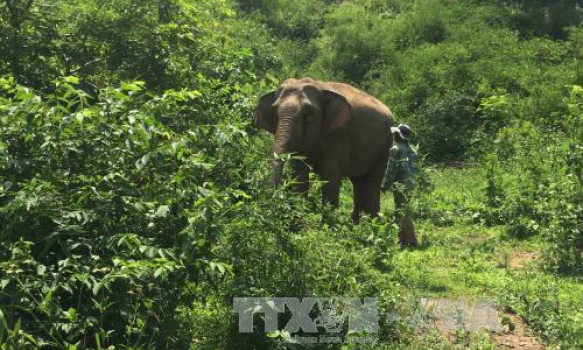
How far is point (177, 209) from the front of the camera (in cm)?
581

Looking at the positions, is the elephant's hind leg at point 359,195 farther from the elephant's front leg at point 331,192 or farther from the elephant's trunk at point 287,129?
the elephant's trunk at point 287,129

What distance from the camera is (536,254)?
9.78 meters

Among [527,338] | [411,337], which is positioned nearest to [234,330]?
[411,337]

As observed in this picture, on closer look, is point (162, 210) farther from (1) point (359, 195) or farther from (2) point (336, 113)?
(1) point (359, 195)

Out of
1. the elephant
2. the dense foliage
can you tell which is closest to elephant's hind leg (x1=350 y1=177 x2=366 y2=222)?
the elephant

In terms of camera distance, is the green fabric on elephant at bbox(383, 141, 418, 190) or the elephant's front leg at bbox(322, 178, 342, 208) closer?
A: the green fabric on elephant at bbox(383, 141, 418, 190)

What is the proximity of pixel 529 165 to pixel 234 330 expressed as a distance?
25.1 ft

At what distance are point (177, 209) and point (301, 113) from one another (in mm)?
4249

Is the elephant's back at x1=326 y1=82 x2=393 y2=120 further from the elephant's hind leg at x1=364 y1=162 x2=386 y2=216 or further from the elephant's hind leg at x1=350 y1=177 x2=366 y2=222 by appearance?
the elephant's hind leg at x1=350 y1=177 x2=366 y2=222

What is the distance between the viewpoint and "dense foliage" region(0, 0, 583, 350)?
17.7ft

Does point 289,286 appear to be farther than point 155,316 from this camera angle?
Answer: Yes

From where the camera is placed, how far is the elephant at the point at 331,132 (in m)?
9.88

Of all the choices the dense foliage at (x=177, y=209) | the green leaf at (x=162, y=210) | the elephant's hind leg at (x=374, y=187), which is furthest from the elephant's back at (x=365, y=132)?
the green leaf at (x=162, y=210)

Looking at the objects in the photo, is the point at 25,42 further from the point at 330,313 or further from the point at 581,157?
the point at 581,157
